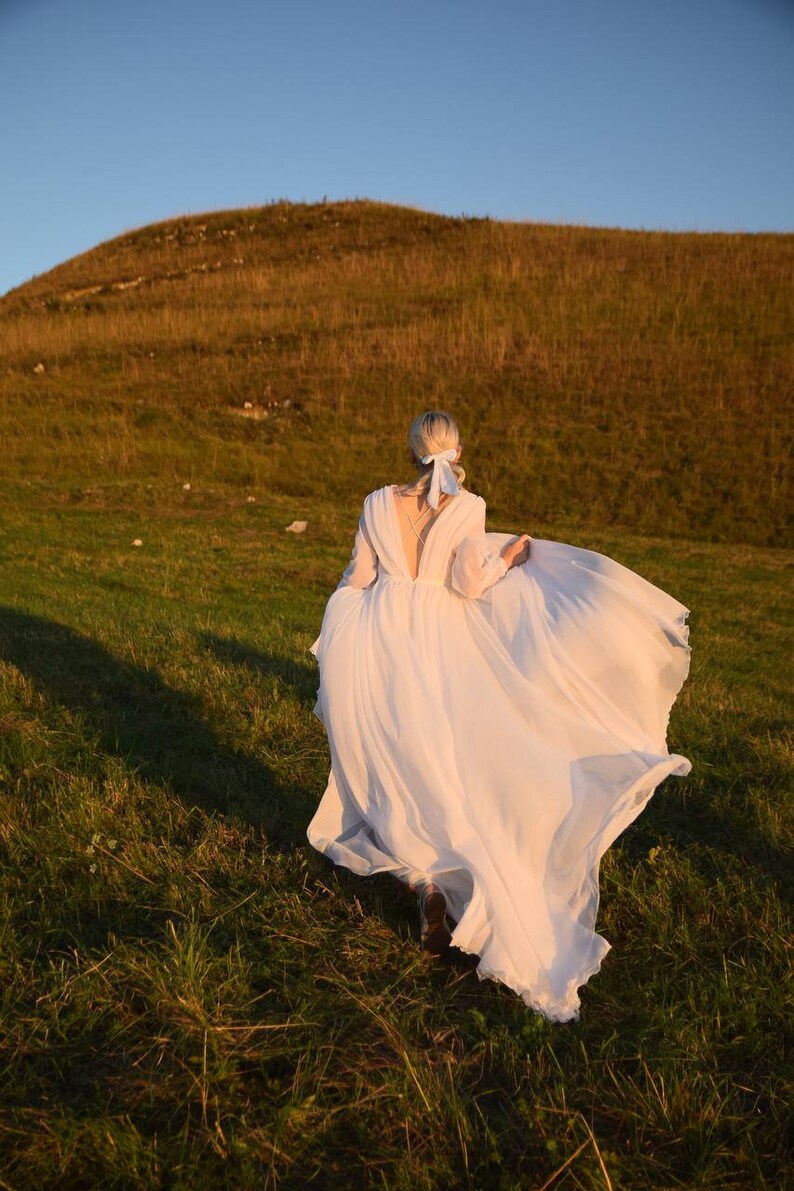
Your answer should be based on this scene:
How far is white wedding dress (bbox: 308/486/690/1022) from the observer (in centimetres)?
387

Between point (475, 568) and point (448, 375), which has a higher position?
point (448, 375)

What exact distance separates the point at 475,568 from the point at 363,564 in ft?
2.07

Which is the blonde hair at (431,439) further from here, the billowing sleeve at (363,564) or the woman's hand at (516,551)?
the woman's hand at (516,551)

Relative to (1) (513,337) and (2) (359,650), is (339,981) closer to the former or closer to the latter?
(2) (359,650)

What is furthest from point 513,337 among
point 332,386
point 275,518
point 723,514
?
point 275,518

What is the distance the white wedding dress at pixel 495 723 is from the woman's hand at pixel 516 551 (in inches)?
2.2

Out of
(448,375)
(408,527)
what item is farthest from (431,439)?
(448,375)

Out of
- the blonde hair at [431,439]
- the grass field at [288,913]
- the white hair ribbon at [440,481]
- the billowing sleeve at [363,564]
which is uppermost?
the blonde hair at [431,439]

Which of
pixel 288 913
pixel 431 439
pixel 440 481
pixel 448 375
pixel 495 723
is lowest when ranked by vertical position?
pixel 288 913

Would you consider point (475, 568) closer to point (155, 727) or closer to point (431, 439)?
point (431, 439)

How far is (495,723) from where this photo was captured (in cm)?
411

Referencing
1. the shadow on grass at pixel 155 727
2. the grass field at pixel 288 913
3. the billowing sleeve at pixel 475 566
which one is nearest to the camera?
the grass field at pixel 288 913

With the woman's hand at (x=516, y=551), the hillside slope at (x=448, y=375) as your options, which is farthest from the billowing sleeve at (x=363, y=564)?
the hillside slope at (x=448, y=375)

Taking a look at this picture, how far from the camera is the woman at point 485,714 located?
3.90 metres
